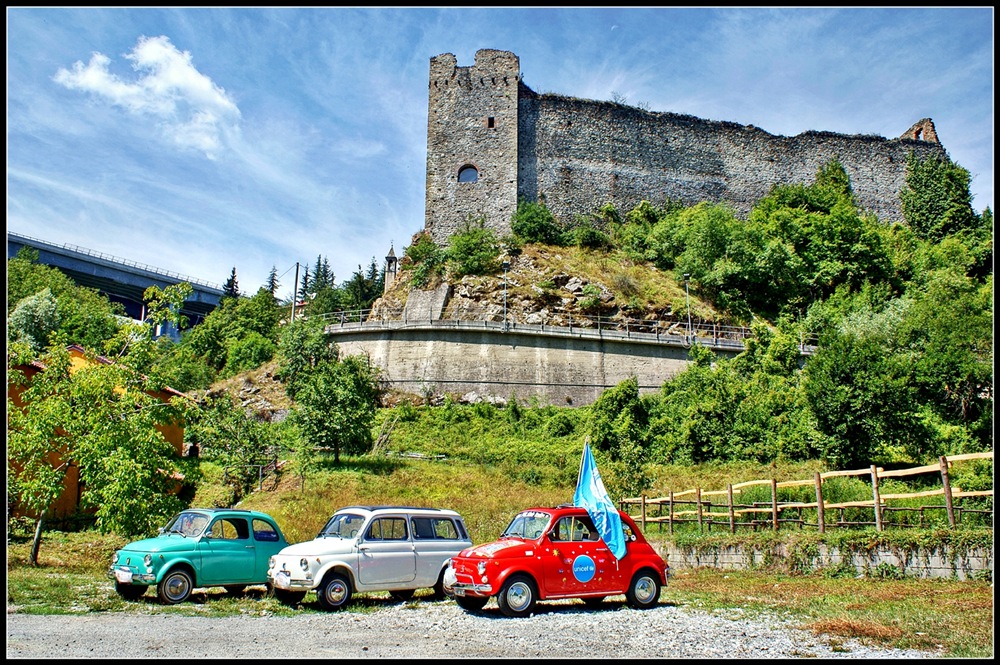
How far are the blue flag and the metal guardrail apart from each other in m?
22.9

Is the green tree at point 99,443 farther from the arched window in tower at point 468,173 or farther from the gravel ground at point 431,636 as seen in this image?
the arched window in tower at point 468,173

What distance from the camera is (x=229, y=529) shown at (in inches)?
477

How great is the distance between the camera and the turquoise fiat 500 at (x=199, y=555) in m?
11.1

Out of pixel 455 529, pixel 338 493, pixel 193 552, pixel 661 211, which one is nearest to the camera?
pixel 193 552

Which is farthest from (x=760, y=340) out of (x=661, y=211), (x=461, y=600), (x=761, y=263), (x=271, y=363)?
(x=461, y=600)

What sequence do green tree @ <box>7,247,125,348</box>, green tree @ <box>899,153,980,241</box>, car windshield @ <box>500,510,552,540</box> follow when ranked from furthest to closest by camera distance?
green tree @ <box>899,153,980,241</box> < green tree @ <box>7,247,125,348</box> < car windshield @ <box>500,510,552,540</box>

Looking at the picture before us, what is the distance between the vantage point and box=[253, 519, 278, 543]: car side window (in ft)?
40.7

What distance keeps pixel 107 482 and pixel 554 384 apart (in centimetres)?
2191

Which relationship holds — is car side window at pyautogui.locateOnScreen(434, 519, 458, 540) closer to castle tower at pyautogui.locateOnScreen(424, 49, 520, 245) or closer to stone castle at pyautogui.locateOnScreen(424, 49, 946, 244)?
castle tower at pyautogui.locateOnScreen(424, 49, 520, 245)

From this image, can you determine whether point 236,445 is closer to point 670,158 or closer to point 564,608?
point 564,608

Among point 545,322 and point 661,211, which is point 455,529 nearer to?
point 545,322

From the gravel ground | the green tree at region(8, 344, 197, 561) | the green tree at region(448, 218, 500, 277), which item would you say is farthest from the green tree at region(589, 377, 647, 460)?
the gravel ground

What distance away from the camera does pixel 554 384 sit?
33.9m

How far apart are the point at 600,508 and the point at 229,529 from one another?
598 centimetres
